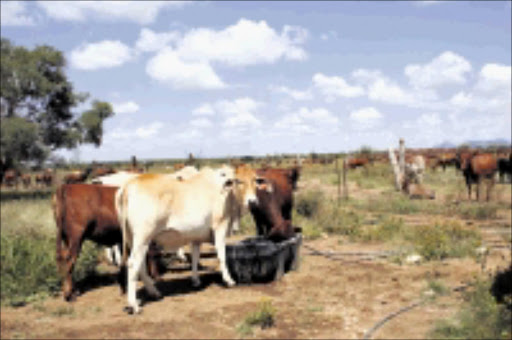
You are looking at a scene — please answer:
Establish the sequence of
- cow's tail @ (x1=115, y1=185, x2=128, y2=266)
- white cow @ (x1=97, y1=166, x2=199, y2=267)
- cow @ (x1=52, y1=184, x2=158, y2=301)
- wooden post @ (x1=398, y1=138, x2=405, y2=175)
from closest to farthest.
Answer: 1. cow's tail @ (x1=115, y1=185, x2=128, y2=266)
2. cow @ (x1=52, y1=184, x2=158, y2=301)
3. white cow @ (x1=97, y1=166, x2=199, y2=267)
4. wooden post @ (x1=398, y1=138, x2=405, y2=175)

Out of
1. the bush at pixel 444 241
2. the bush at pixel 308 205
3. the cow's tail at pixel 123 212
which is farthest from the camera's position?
the bush at pixel 308 205

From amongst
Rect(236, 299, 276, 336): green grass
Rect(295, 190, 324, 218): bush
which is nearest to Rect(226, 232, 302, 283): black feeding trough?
Rect(236, 299, 276, 336): green grass

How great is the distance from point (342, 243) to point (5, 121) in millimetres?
21936

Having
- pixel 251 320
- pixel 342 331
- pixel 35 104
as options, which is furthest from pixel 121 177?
pixel 35 104

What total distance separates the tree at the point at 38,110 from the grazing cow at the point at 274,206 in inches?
782

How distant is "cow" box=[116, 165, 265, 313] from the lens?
8.03m

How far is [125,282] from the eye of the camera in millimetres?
8992

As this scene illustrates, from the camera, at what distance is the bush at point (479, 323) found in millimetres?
6168

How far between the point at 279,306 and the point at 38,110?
28.0 metres

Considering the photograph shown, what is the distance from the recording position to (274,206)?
36.1 ft

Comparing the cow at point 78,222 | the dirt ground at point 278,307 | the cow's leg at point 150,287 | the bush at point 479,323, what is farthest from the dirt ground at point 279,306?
the cow at point 78,222

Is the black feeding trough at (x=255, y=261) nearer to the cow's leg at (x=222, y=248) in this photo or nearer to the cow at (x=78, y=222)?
the cow's leg at (x=222, y=248)

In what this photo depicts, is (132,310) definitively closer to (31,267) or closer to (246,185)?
(31,267)

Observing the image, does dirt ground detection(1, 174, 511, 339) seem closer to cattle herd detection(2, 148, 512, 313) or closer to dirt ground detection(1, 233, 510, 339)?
dirt ground detection(1, 233, 510, 339)
